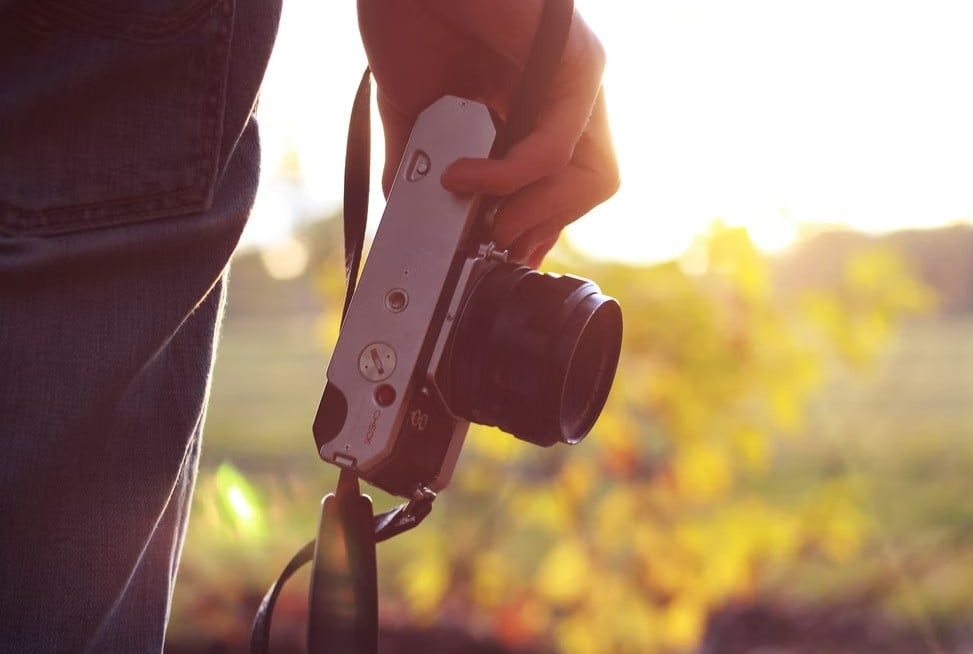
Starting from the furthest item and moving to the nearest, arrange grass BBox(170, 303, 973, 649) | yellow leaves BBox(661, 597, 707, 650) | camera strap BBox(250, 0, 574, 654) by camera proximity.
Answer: grass BBox(170, 303, 973, 649) → yellow leaves BBox(661, 597, 707, 650) → camera strap BBox(250, 0, 574, 654)

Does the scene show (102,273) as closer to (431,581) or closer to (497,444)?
(497,444)

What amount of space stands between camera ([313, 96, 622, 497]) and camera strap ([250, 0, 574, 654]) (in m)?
0.04

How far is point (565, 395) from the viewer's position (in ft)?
2.90

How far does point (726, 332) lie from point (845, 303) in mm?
289

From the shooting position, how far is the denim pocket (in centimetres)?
61

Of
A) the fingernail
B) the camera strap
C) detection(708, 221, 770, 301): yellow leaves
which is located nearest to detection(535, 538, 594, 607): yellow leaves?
detection(708, 221, 770, 301): yellow leaves

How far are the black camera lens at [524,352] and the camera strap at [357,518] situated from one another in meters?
0.12

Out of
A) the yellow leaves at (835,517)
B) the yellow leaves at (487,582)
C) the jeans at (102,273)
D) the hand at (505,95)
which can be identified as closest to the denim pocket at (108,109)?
the jeans at (102,273)

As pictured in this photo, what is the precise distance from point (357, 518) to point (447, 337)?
0.59 ft

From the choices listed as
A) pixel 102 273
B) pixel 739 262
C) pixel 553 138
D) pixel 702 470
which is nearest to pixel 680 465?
pixel 702 470

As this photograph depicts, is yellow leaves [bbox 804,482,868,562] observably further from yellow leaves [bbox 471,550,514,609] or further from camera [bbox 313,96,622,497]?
camera [bbox 313,96,622,497]

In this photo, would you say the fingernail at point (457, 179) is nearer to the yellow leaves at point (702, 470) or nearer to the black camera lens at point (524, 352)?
the black camera lens at point (524, 352)

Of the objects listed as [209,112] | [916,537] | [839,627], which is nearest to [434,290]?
[209,112]

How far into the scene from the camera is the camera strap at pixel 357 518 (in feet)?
2.57
